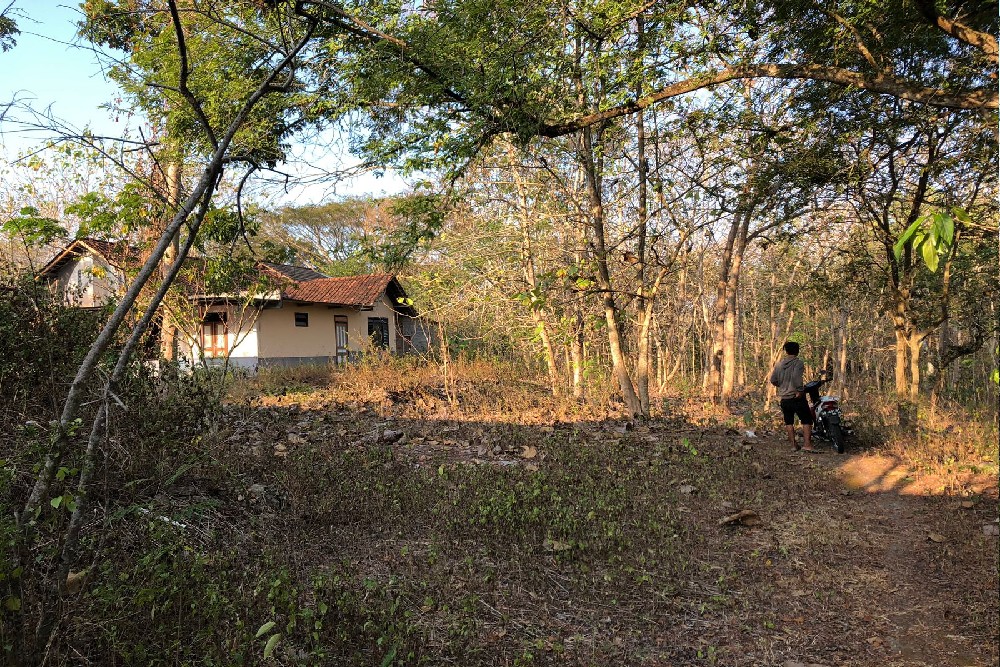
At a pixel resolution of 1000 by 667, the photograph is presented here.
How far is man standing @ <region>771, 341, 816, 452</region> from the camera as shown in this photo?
9.29 metres

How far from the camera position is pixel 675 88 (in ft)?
23.9

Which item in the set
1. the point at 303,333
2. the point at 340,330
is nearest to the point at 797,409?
the point at 303,333

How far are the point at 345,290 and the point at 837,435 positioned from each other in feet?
74.3

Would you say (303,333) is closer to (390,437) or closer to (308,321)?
(308,321)

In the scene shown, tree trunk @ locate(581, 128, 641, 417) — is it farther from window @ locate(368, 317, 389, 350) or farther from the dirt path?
window @ locate(368, 317, 389, 350)

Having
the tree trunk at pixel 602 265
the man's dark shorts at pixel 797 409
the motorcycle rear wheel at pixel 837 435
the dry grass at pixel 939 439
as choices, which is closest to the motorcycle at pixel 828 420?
the motorcycle rear wheel at pixel 837 435

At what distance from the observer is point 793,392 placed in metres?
9.32

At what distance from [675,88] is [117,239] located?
7.49 metres

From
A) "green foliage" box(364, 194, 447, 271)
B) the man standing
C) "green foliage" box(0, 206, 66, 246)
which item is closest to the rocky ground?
the man standing

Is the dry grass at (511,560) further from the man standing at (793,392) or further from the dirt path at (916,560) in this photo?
the man standing at (793,392)

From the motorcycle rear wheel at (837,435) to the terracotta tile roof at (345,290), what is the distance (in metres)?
20.2

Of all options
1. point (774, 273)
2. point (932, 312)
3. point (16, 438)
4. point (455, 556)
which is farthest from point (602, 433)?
point (774, 273)

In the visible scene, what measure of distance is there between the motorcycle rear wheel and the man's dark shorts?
0.97ft

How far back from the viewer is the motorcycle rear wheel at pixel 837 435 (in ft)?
29.1
